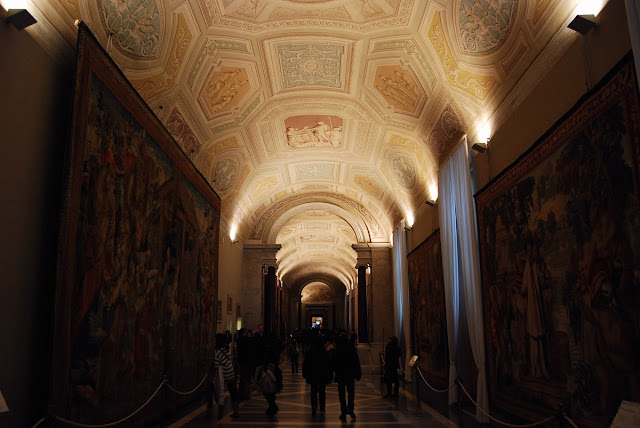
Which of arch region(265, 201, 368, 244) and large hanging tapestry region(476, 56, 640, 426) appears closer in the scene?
large hanging tapestry region(476, 56, 640, 426)

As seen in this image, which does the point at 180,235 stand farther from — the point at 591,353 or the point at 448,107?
the point at 591,353

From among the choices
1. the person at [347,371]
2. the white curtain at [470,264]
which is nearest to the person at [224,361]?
the person at [347,371]

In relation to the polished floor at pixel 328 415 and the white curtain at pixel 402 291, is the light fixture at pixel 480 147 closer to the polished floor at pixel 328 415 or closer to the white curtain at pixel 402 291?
the polished floor at pixel 328 415

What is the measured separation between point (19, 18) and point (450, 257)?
32.4 ft

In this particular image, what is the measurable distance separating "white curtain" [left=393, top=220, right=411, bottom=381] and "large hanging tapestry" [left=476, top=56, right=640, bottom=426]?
896cm

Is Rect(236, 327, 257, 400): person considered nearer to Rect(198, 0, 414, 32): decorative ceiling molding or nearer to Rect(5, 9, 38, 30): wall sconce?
Rect(198, 0, 414, 32): decorative ceiling molding

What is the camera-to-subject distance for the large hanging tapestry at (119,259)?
20.8 feet

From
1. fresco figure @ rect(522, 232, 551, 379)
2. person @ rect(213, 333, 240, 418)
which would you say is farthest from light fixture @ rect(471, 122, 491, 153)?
person @ rect(213, 333, 240, 418)

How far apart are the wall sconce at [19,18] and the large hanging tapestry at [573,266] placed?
21.7 ft

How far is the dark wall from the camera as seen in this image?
5.60 meters

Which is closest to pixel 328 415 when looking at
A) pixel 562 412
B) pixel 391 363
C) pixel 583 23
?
pixel 391 363

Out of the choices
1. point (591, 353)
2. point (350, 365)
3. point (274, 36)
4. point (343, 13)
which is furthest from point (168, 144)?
point (591, 353)

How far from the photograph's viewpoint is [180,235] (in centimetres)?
1168

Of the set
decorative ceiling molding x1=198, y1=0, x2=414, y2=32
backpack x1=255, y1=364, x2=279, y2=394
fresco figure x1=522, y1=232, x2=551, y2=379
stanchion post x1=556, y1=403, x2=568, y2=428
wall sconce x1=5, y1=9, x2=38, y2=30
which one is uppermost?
decorative ceiling molding x1=198, y1=0, x2=414, y2=32
